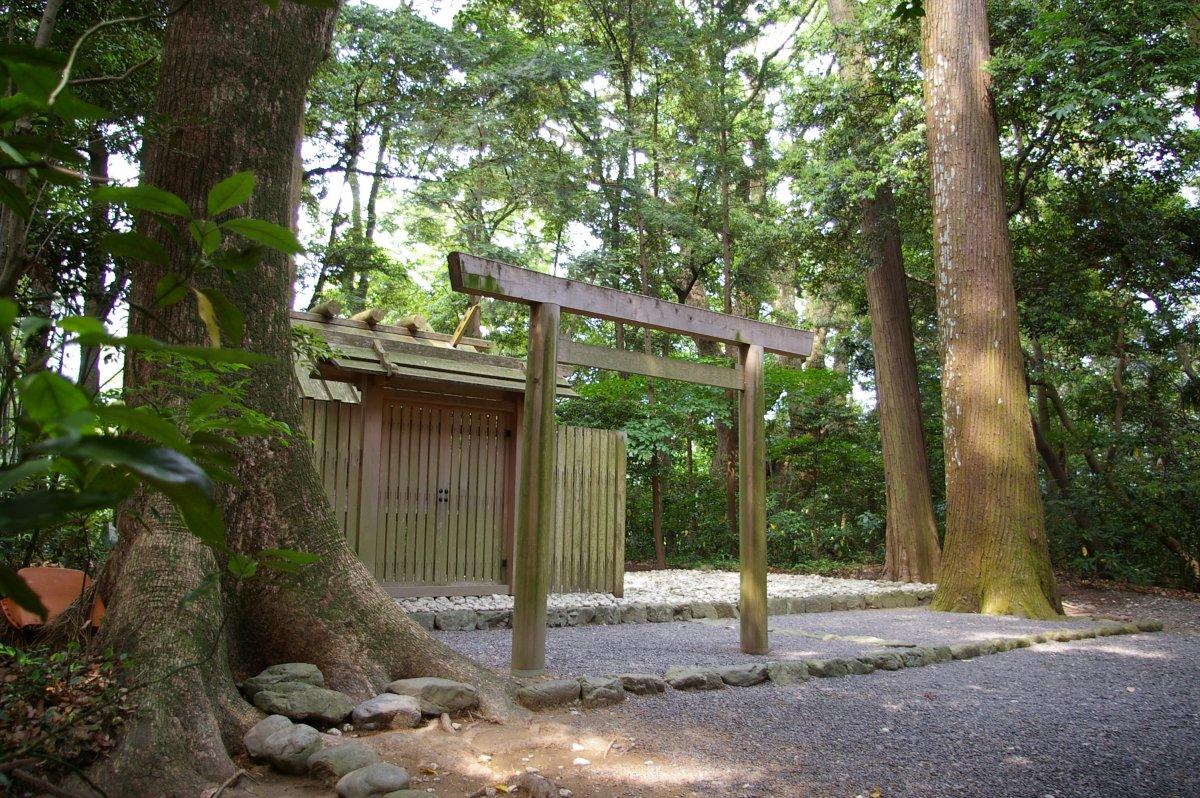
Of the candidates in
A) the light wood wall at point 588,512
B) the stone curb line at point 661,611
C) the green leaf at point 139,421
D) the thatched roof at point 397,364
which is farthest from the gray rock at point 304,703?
the light wood wall at point 588,512

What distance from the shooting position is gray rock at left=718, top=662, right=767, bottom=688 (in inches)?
183

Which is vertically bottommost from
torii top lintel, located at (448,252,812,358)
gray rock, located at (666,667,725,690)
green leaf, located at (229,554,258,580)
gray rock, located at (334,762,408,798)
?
gray rock, located at (666,667,725,690)

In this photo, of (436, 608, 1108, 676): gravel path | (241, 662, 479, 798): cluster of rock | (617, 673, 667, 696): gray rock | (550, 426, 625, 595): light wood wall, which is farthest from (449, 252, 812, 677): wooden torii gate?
(550, 426, 625, 595): light wood wall

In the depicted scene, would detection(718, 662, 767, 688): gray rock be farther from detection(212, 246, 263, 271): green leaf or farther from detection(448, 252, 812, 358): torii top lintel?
detection(212, 246, 263, 271): green leaf

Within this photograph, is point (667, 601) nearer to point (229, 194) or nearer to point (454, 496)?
point (454, 496)

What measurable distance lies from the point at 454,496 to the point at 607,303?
148 inches

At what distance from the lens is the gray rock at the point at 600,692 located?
411cm

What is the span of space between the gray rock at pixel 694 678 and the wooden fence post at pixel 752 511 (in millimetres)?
936

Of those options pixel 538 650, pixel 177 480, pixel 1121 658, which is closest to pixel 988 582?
pixel 1121 658

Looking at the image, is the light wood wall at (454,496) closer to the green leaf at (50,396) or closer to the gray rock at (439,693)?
the gray rock at (439,693)

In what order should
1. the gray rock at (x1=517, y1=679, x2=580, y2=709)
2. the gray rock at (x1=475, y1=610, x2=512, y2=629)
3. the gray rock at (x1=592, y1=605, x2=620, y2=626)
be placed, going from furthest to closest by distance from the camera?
1. the gray rock at (x1=592, y1=605, x2=620, y2=626)
2. the gray rock at (x1=475, y1=610, x2=512, y2=629)
3. the gray rock at (x1=517, y1=679, x2=580, y2=709)

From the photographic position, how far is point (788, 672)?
4.84 m

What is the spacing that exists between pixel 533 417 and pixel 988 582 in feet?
18.4

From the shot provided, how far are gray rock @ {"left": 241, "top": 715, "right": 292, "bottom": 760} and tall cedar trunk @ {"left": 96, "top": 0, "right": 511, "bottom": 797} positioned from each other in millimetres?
101
